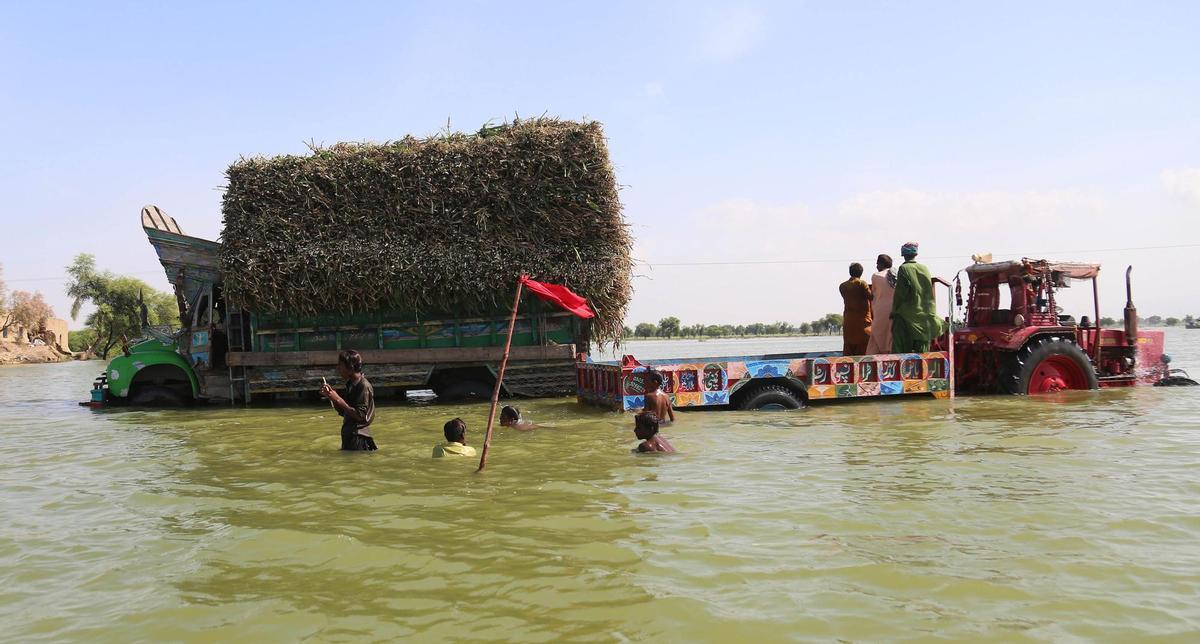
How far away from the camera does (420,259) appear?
41.3 feet

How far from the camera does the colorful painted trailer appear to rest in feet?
31.6

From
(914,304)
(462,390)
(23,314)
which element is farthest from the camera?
(23,314)

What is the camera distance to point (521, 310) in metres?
13.2

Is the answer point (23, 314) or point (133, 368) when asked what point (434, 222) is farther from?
point (23, 314)

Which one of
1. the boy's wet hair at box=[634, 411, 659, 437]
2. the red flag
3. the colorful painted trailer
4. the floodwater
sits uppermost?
the red flag

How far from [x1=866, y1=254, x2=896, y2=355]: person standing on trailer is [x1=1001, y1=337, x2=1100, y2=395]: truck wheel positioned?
6.06 feet

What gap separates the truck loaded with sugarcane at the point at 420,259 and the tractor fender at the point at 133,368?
4 centimetres

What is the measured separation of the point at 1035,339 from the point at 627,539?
9.56 meters

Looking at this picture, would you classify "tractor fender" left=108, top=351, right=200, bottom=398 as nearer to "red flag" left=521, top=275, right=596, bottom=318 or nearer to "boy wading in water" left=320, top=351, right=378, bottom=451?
"boy wading in water" left=320, top=351, right=378, bottom=451

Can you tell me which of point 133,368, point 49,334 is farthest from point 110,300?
point 133,368

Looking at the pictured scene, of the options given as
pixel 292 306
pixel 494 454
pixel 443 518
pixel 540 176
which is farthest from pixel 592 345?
pixel 443 518

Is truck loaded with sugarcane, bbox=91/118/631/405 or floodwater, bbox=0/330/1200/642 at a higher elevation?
truck loaded with sugarcane, bbox=91/118/631/405

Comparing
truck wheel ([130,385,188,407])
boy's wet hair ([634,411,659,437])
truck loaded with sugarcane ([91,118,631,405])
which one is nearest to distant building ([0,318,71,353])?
truck wheel ([130,385,188,407])

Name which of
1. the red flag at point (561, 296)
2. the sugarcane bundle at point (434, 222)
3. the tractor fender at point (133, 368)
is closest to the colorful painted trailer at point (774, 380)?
the red flag at point (561, 296)
